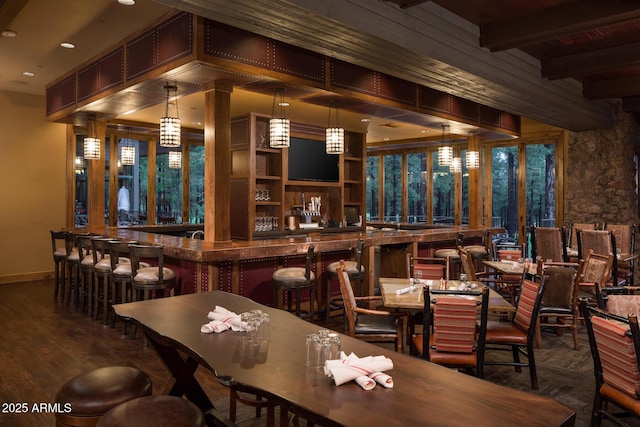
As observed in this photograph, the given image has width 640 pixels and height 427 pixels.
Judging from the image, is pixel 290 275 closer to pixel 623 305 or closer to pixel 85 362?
pixel 85 362

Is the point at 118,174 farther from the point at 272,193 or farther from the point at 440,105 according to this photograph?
the point at 440,105

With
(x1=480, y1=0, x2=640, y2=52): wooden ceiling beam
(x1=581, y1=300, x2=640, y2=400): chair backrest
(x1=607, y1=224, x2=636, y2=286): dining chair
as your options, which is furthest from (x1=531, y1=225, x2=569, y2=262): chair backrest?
(x1=581, y1=300, x2=640, y2=400): chair backrest

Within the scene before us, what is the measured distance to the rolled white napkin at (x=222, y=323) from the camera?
2.28 m

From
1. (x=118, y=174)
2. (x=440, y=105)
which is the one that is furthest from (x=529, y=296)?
(x=118, y=174)

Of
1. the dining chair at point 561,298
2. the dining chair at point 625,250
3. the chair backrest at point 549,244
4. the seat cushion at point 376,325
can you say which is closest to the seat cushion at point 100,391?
the seat cushion at point 376,325

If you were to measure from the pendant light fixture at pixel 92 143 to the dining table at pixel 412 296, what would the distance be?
507 centimetres

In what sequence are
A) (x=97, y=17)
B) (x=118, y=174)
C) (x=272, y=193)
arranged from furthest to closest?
(x=118, y=174)
(x=272, y=193)
(x=97, y=17)

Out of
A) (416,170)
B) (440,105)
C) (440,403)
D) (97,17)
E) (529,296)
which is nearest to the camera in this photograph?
(440,403)

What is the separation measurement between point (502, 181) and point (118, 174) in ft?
28.5

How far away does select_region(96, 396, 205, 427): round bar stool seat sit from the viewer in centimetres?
177

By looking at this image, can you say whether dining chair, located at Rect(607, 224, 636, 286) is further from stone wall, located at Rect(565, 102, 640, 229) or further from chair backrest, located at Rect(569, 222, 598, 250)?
stone wall, located at Rect(565, 102, 640, 229)

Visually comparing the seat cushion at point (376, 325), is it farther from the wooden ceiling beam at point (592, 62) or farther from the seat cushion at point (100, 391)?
the wooden ceiling beam at point (592, 62)

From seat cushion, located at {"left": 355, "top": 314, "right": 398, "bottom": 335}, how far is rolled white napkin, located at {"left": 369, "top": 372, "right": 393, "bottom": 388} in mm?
1997

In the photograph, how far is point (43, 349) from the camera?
14.4 ft
